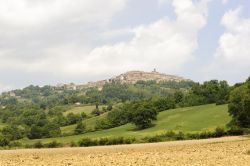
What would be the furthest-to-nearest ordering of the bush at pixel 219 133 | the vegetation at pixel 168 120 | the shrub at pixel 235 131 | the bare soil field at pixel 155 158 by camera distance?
the vegetation at pixel 168 120, the bush at pixel 219 133, the shrub at pixel 235 131, the bare soil field at pixel 155 158

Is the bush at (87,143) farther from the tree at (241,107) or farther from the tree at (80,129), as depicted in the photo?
the tree at (80,129)

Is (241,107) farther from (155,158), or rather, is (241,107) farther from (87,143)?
(155,158)

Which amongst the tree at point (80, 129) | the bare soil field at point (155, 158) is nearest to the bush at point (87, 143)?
the bare soil field at point (155, 158)

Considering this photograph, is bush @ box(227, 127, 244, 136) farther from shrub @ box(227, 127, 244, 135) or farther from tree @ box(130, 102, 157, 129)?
tree @ box(130, 102, 157, 129)

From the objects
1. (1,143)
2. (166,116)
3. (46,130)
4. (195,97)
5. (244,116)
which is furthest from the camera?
(195,97)

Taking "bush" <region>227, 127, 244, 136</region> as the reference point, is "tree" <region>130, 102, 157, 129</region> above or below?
above

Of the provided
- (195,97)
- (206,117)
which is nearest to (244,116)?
(206,117)

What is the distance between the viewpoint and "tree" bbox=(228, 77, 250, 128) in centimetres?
8856

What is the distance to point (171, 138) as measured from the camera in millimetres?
95438

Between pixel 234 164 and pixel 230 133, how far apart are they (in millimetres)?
63632

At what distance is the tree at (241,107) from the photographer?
88562 millimetres

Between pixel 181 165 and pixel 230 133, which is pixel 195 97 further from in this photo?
pixel 181 165

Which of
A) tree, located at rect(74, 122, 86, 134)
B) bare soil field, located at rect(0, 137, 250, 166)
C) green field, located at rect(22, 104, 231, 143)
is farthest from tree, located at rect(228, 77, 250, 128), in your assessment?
tree, located at rect(74, 122, 86, 134)

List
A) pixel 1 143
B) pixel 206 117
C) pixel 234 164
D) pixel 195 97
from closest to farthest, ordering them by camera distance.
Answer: pixel 234 164
pixel 1 143
pixel 206 117
pixel 195 97
